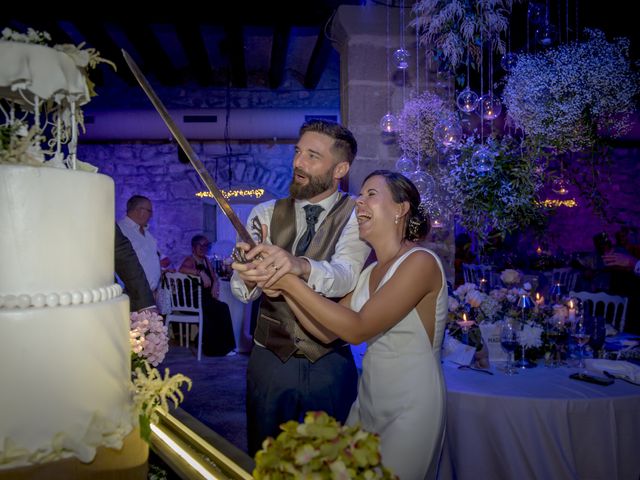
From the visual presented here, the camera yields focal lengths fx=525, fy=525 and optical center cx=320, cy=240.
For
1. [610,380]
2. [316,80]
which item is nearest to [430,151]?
[610,380]

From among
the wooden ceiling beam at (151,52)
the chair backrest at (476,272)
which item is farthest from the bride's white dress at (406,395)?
the chair backrest at (476,272)

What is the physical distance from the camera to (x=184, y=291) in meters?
6.98

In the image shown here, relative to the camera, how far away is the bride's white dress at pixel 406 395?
6.05ft

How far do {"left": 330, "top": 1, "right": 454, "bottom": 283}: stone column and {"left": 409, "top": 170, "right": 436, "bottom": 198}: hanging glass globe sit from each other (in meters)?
0.84

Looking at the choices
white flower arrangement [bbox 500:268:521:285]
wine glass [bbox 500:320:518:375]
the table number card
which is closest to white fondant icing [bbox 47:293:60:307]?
wine glass [bbox 500:320:518:375]

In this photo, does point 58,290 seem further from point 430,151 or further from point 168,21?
point 168,21

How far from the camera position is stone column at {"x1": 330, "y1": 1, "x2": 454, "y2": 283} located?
429 cm

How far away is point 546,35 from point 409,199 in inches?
80.7

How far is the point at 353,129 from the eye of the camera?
14.1ft

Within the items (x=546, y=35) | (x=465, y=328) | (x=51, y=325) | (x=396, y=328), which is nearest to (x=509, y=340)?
(x=465, y=328)

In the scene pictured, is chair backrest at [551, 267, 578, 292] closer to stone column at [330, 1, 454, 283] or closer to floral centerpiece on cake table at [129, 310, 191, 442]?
stone column at [330, 1, 454, 283]

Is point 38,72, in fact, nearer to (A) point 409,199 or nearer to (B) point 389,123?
(A) point 409,199

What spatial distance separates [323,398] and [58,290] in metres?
1.35

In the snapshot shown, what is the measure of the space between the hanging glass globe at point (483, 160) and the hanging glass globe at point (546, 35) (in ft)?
2.80
